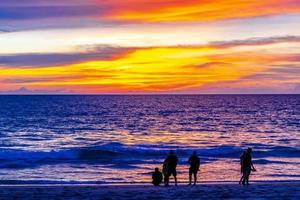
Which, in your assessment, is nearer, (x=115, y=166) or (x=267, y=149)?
(x=115, y=166)

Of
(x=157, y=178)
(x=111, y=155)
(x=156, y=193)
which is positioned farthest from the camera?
(x=111, y=155)

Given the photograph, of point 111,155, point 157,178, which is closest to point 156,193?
point 157,178

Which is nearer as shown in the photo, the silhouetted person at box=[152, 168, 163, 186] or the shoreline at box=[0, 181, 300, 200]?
the shoreline at box=[0, 181, 300, 200]

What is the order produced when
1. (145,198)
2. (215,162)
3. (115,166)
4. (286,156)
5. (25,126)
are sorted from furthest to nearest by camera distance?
(25,126)
(286,156)
(215,162)
(115,166)
(145,198)

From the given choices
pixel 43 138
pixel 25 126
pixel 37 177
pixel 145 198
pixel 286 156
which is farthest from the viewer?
pixel 25 126

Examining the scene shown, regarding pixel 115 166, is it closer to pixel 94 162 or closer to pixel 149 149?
pixel 94 162

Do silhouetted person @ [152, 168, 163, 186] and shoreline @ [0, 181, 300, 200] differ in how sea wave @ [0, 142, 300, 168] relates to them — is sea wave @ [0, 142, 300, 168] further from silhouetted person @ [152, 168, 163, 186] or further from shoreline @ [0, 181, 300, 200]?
shoreline @ [0, 181, 300, 200]

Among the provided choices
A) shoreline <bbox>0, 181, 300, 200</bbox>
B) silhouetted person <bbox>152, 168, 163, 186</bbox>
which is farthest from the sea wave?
shoreline <bbox>0, 181, 300, 200</bbox>

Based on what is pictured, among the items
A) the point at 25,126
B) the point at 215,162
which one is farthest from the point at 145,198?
the point at 25,126

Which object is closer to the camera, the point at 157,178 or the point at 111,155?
the point at 157,178

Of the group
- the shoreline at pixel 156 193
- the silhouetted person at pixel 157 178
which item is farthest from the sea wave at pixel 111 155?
the shoreline at pixel 156 193

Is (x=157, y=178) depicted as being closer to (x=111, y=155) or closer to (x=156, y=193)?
(x=156, y=193)

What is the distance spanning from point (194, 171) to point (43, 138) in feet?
150

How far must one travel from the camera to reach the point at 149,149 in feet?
166
